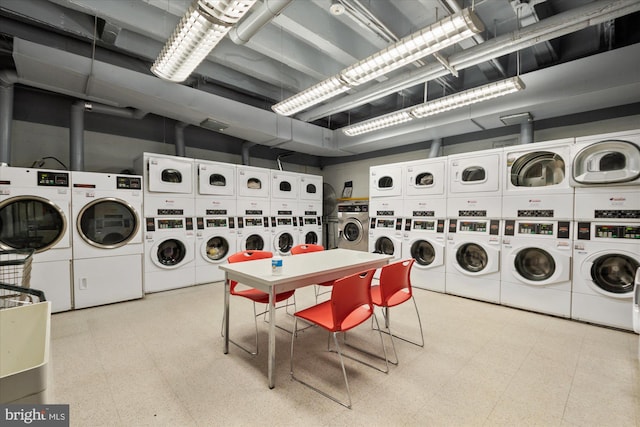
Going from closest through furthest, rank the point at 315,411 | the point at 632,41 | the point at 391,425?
the point at 391,425 → the point at 315,411 → the point at 632,41

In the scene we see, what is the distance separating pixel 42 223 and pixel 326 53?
13.9ft

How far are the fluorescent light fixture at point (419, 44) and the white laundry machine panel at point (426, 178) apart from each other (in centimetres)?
214

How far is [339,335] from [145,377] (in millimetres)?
1752

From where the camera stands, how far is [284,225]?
19.9 ft

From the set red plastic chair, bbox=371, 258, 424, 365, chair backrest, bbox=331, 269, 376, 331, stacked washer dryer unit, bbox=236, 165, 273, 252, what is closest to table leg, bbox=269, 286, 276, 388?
chair backrest, bbox=331, 269, 376, 331

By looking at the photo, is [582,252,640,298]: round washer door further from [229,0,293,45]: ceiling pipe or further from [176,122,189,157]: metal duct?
[176,122,189,157]: metal duct

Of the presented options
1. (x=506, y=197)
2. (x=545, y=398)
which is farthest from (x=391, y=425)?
(x=506, y=197)

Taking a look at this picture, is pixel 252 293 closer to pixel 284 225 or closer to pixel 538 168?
pixel 284 225

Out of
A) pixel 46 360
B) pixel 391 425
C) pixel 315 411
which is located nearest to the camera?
pixel 46 360

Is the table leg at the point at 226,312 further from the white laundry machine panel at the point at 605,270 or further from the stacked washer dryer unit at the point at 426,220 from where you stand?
the white laundry machine panel at the point at 605,270

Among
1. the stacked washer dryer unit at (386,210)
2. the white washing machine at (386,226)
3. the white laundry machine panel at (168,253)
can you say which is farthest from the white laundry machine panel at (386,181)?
the white laundry machine panel at (168,253)

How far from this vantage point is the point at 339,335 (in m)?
2.95

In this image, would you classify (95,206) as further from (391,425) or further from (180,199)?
(391,425)

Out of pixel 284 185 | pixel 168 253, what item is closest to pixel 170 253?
pixel 168 253
